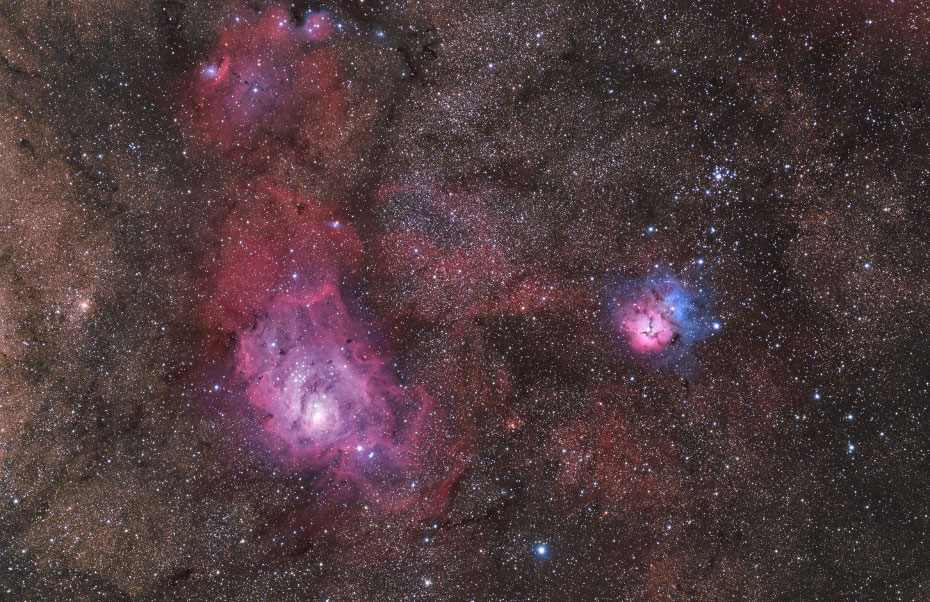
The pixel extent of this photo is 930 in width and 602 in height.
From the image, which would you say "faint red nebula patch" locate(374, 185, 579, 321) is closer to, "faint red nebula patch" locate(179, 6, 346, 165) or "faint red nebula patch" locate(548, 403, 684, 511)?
"faint red nebula patch" locate(179, 6, 346, 165)

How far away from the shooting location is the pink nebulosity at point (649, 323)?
11.4 ft

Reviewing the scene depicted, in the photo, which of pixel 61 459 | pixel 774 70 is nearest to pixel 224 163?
pixel 61 459

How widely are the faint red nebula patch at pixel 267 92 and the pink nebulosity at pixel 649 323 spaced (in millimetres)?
2593

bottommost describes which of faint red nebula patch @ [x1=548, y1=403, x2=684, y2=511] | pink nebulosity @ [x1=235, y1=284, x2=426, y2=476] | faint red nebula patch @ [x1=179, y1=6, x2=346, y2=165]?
faint red nebula patch @ [x1=548, y1=403, x2=684, y2=511]

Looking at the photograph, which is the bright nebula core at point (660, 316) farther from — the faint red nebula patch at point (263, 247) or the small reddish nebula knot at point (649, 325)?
the faint red nebula patch at point (263, 247)

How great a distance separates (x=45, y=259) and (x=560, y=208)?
3.89 m

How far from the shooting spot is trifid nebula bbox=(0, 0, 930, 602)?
337cm

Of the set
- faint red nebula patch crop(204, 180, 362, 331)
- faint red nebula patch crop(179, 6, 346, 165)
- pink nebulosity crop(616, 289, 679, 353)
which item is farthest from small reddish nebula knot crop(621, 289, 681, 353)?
faint red nebula patch crop(179, 6, 346, 165)

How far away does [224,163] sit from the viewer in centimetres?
341

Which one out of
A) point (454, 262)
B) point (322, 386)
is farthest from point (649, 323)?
point (322, 386)

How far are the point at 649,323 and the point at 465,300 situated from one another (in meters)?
1.44

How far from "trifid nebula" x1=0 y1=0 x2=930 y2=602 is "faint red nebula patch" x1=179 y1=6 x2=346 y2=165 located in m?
0.02

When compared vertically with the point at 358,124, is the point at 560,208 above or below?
below

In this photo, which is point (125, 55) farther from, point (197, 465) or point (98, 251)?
point (197, 465)
